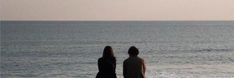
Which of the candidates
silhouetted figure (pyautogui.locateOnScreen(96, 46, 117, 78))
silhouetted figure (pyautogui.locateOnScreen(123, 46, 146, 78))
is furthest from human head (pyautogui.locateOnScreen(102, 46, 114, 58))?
silhouetted figure (pyautogui.locateOnScreen(123, 46, 146, 78))

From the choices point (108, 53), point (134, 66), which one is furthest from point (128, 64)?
point (108, 53)

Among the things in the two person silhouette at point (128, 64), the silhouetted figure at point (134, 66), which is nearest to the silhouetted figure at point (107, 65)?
the two person silhouette at point (128, 64)

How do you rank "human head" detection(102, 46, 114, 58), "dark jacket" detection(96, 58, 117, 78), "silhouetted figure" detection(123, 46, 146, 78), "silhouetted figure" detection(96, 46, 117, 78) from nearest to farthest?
"human head" detection(102, 46, 114, 58) → "silhouetted figure" detection(123, 46, 146, 78) → "silhouetted figure" detection(96, 46, 117, 78) → "dark jacket" detection(96, 58, 117, 78)

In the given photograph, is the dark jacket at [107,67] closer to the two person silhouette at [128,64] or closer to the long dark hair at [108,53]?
the two person silhouette at [128,64]

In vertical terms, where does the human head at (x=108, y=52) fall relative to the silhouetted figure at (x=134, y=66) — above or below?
above

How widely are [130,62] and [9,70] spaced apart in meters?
26.8

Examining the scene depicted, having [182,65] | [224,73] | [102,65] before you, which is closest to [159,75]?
[224,73]

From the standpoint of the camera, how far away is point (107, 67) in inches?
651

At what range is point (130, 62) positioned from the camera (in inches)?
637

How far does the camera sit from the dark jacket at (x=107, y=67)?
16.4 metres

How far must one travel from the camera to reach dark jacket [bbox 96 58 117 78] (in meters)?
16.4

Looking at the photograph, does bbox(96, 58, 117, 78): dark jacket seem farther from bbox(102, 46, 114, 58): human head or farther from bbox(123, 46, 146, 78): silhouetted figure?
bbox(123, 46, 146, 78): silhouetted figure

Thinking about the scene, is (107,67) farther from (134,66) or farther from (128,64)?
(134,66)

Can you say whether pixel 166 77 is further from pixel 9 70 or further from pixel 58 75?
pixel 9 70
